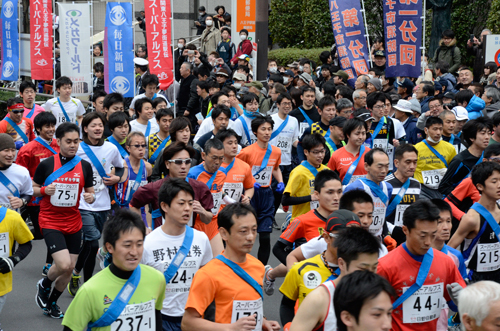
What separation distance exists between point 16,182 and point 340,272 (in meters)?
4.19

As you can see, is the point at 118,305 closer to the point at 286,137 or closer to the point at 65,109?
the point at 286,137

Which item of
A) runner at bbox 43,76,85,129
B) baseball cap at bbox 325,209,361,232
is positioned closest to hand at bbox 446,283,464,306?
baseball cap at bbox 325,209,361,232

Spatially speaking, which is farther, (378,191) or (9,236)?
(378,191)

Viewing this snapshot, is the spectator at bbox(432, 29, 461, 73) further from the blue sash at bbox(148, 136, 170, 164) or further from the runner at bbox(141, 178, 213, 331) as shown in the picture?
the runner at bbox(141, 178, 213, 331)

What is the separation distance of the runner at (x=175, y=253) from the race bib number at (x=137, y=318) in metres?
0.71

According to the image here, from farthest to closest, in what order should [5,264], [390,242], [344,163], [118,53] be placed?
[118,53] < [344,163] < [390,242] < [5,264]

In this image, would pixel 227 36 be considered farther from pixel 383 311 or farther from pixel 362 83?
pixel 383 311

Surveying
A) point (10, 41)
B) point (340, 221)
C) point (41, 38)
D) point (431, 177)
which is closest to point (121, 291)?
point (340, 221)

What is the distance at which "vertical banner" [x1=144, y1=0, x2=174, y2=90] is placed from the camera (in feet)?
49.2

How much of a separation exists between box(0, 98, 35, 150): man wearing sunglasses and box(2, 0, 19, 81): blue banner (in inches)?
369

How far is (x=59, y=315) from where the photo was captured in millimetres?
7043

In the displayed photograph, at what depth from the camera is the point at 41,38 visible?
17.5 metres

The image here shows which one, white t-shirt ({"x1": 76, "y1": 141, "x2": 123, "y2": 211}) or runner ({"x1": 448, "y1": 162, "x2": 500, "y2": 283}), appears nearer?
runner ({"x1": 448, "y1": 162, "x2": 500, "y2": 283})

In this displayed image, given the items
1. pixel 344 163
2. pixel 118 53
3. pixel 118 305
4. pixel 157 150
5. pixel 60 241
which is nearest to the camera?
pixel 118 305
